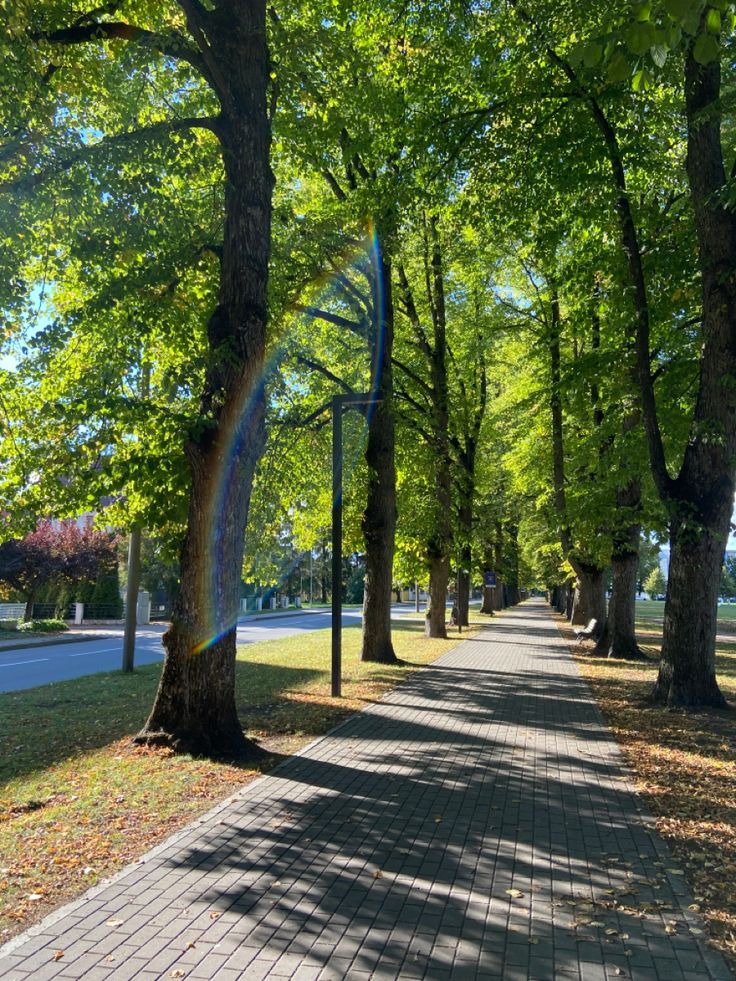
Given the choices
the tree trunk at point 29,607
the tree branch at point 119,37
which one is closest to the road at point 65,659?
the tree trunk at point 29,607

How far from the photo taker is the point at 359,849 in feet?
16.2

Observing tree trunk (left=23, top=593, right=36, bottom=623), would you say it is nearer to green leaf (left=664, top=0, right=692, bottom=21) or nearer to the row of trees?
the row of trees

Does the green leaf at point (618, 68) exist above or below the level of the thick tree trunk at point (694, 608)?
above

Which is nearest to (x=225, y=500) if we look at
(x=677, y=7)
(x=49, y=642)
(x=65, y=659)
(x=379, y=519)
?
(x=677, y=7)

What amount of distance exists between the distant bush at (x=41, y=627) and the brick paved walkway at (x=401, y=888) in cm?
2356

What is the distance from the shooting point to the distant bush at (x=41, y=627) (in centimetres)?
2798

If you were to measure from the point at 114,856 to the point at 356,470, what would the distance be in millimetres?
12318

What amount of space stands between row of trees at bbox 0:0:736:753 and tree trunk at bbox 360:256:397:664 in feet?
0.20

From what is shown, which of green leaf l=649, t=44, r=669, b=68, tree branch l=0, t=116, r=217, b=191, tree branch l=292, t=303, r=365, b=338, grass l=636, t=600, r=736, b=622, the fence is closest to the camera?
green leaf l=649, t=44, r=669, b=68


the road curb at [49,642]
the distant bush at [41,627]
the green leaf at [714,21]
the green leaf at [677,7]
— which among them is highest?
the green leaf at [714,21]

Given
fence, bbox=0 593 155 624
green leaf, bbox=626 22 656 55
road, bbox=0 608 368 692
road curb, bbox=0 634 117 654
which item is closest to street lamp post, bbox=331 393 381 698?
road, bbox=0 608 368 692

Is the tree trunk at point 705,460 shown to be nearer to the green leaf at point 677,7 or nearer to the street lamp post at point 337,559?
the street lamp post at point 337,559

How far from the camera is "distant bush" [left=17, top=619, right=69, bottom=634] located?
27984mm

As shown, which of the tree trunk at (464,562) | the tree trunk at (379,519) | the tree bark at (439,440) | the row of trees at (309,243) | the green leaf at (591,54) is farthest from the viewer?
the tree trunk at (464,562)
